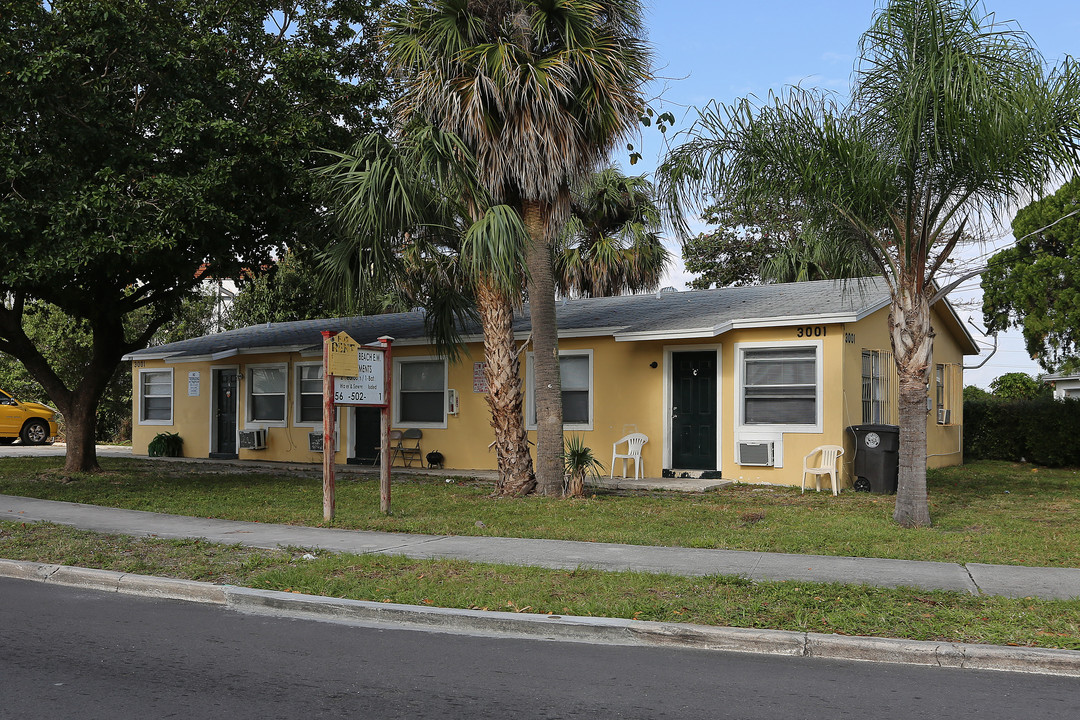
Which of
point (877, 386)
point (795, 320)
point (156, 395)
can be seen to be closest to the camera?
point (795, 320)

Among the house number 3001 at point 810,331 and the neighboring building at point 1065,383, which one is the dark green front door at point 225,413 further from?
the neighboring building at point 1065,383

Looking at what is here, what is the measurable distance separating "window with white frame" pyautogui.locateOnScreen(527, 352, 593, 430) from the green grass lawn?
239 centimetres

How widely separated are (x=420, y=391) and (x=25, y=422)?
15973 mm

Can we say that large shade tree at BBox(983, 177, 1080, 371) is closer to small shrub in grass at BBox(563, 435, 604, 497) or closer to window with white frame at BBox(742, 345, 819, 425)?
window with white frame at BBox(742, 345, 819, 425)

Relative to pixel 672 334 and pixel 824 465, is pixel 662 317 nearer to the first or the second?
pixel 672 334

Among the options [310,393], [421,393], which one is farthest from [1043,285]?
[310,393]

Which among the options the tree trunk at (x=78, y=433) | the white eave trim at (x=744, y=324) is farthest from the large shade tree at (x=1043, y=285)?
the tree trunk at (x=78, y=433)

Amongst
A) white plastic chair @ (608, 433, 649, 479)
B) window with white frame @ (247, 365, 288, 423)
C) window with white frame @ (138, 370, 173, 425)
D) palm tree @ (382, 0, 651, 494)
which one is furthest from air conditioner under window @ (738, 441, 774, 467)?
window with white frame @ (138, 370, 173, 425)

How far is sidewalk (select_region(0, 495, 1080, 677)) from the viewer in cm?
607

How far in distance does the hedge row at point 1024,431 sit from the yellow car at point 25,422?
2680 cm

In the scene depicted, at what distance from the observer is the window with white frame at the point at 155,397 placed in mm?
24812

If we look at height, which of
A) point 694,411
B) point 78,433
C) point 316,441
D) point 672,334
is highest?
point 672,334

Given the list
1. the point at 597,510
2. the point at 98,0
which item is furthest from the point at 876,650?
the point at 98,0

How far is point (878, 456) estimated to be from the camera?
1489 cm
